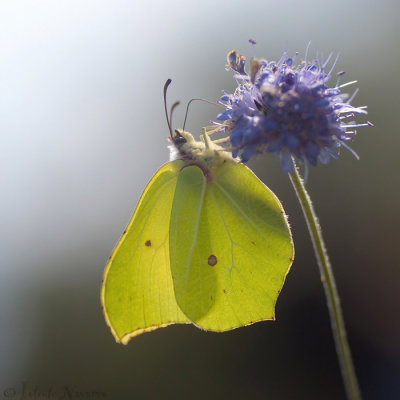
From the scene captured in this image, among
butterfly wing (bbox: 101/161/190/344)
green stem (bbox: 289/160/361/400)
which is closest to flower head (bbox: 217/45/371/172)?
green stem (bbox: 289/160/361/400)

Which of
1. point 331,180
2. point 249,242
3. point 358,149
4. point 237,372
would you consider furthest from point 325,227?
point 249,242

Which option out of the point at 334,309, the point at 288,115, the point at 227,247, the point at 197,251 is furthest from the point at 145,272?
the point at 288,115

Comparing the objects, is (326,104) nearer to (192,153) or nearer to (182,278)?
(192,153)

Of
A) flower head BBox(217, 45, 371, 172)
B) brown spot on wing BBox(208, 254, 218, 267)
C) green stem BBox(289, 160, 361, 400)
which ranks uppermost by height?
flower head BBox(217, 45, 371, 172)

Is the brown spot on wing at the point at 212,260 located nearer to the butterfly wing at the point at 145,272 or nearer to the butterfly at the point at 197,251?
the butterfly at the point at 197,251

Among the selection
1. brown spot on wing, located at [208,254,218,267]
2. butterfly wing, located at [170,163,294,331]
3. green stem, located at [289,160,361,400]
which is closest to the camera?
green stem, located at [289,160,361,400]

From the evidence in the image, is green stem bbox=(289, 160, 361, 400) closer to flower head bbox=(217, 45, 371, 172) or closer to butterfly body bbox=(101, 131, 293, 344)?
flower head bbox=(217, 45, 371, 172)

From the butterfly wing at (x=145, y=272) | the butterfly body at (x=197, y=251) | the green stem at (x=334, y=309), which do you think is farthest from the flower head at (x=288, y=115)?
the butterfly wing at (x=145, y=272)
